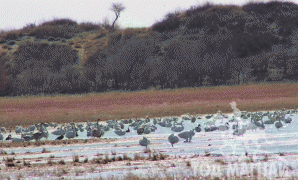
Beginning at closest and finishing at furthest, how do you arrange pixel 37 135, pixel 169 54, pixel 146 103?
pixel 37 135 < pixel 146 103 < pixel 169 54

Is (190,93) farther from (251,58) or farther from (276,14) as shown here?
(276,14)

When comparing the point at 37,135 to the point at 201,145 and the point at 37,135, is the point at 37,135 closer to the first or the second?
the point at 37,135

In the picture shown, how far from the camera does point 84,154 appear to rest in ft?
37.9

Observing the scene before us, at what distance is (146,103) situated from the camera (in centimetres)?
2664

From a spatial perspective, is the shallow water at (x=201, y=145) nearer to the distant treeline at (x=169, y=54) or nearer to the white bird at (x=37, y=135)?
the white bird at (x=37, y=135)

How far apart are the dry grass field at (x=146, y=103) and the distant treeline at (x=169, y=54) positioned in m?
5.37

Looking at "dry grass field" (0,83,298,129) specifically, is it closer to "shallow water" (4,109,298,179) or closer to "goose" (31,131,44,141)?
"goose" (31,131,44,141)

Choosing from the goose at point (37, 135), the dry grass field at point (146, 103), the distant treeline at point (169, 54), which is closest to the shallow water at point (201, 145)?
the goose at point (37, 135)

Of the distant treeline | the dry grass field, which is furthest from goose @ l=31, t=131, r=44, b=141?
the distant treeline

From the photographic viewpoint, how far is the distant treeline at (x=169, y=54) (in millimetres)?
35616

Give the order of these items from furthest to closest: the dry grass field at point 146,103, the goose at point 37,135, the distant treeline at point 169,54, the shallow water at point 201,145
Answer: the distant treeline at point 169,54
the dry grass field at point 146,103
the goose at point 37,135
the shallow water at point 201,145

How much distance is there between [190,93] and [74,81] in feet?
41.8

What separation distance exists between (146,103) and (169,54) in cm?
1153

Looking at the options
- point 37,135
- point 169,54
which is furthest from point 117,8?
point 37,135
